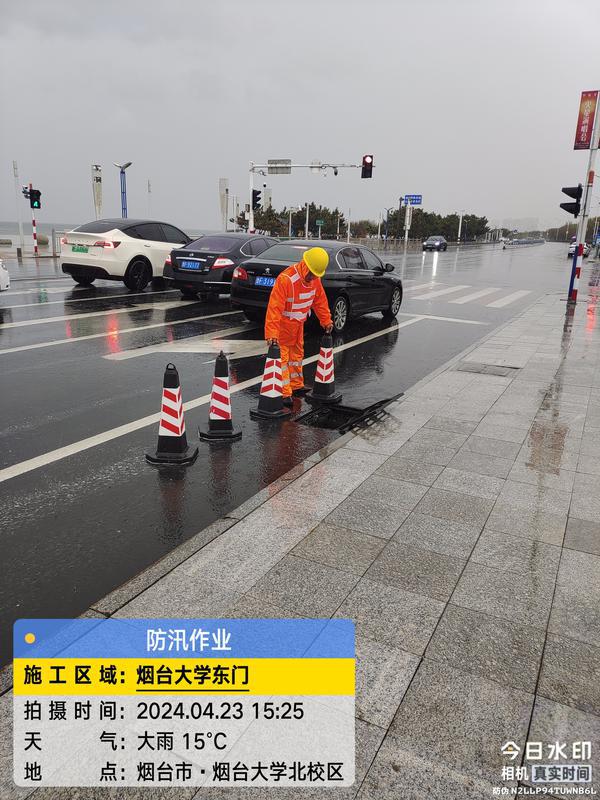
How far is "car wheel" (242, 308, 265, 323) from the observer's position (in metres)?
10.9

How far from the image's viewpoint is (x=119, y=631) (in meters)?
2.84

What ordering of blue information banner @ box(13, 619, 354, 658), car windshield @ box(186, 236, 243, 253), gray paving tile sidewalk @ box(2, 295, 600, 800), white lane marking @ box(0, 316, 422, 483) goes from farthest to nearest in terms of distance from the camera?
car windshield @ box(186, 236, 243, 253) → white lane marking @ box(0, 316, 422, 483) → blue information banner @ box(13, 619, 354, 658) → gray paving tile sidewalk @ box(2, 295, 600, 800)

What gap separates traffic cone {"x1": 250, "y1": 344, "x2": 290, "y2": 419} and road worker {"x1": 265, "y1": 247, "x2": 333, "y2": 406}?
0.29m

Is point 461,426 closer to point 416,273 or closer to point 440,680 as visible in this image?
point 440,680

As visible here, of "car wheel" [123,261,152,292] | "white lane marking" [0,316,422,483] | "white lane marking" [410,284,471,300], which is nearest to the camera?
"white lane marking" [0,316,422,483]

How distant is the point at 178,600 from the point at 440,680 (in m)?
1.33

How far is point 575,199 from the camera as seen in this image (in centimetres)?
1612

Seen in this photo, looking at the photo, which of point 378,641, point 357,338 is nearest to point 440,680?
point 378,641

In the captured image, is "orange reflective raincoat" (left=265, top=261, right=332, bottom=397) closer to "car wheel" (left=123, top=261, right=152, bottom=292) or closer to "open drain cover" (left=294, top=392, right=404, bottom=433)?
"open drain cover" (left=294, top=392, right=404, bottom=433)

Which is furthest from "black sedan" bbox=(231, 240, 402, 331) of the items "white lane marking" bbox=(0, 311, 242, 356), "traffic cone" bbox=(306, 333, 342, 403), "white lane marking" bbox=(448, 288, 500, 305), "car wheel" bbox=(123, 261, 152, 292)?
"white lane marking" bbox=(448, 288, 500, 305)

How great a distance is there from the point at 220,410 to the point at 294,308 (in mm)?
1660

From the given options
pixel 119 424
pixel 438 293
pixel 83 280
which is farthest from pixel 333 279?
pixel 438 293

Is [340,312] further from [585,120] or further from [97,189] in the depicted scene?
[97,189]

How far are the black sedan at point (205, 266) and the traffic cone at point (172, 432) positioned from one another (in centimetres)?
853
